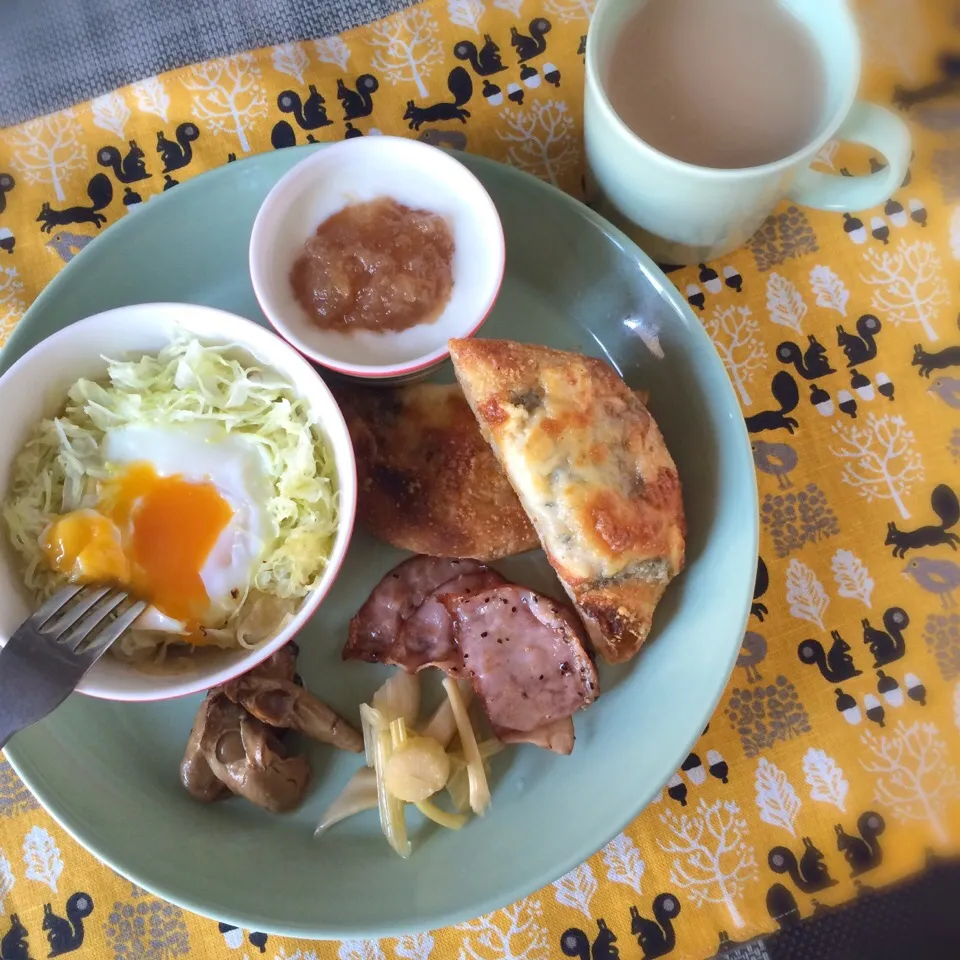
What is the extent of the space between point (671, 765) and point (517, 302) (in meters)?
1.50

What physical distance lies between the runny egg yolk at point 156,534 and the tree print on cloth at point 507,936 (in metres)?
1.28

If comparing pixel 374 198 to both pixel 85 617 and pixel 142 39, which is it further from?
pixel 85 617

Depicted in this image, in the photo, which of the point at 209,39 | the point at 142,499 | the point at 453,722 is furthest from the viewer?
the point at 209,39

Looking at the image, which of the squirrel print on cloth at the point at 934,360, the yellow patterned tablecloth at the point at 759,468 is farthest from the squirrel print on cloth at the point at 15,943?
the squirrel print on cloth at the point at 934,360

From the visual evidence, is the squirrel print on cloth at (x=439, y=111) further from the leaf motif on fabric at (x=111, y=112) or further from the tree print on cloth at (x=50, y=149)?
the tree print on cloth at (x=50, y=149)

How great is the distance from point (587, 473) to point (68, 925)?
2049mm

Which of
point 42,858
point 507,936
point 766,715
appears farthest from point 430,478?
point 42,858

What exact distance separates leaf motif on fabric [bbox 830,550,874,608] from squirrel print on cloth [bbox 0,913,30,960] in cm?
274

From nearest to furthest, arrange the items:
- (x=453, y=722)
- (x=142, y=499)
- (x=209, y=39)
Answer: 1. (x=142, y=499)
2. (x=453, y=722)
3. (x=209, y=39)

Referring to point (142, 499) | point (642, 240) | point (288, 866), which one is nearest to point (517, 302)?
point (642, 240)

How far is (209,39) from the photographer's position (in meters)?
2.88

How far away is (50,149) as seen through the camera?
2811 mm

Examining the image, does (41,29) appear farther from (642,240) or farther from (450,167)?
(642,240)

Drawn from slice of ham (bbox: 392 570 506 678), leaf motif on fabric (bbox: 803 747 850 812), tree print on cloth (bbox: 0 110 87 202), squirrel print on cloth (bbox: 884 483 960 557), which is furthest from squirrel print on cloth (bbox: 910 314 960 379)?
tree print on cloth (bbox: 0 110 87 202)
